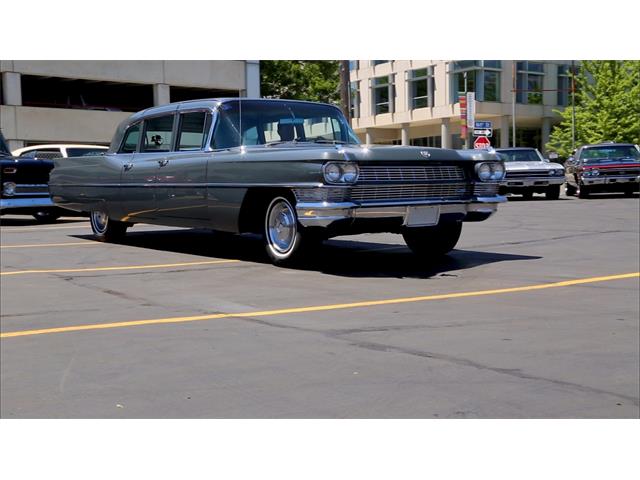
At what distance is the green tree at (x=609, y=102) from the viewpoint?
47344mm

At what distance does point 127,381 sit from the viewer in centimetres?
465

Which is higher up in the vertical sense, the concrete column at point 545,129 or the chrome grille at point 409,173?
the concrete column at point 545,129

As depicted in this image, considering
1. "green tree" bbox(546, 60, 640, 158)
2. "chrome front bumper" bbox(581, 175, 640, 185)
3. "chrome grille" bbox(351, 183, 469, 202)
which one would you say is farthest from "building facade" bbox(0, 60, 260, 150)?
"chrome grille" bbox(351, 183, 469, 202)

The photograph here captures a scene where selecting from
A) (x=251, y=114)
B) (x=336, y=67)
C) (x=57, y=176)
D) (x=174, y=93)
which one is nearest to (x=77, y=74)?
(x=174, y=93)

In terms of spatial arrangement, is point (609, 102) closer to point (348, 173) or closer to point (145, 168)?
point (145, 168)

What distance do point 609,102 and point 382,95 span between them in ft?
45.9

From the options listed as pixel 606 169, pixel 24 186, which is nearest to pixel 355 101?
pixel 606 169

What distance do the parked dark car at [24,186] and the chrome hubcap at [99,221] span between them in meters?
4.73

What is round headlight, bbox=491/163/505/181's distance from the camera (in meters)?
9.20

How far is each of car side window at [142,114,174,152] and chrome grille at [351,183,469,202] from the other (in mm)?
3107

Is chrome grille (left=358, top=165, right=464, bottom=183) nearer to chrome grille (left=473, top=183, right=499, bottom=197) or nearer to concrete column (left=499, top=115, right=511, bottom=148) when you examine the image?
chrome grille (left=473, top=183, right=499, bottom=197)

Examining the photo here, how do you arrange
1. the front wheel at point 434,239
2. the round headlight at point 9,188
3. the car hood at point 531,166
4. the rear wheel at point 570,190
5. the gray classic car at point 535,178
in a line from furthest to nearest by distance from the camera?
the rear wheel at point 570,190 < the car hood at point 531,166 < the gray classic car at point 535,178 < the round headlight at point 9,188 < the front wheel at point 434,239

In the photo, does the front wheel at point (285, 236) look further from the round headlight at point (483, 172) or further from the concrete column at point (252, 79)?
the concrete column at point (252, 79)

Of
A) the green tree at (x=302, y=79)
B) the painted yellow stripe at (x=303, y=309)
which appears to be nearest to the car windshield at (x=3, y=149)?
the painted yellow stripe at (x=303, y=309)
